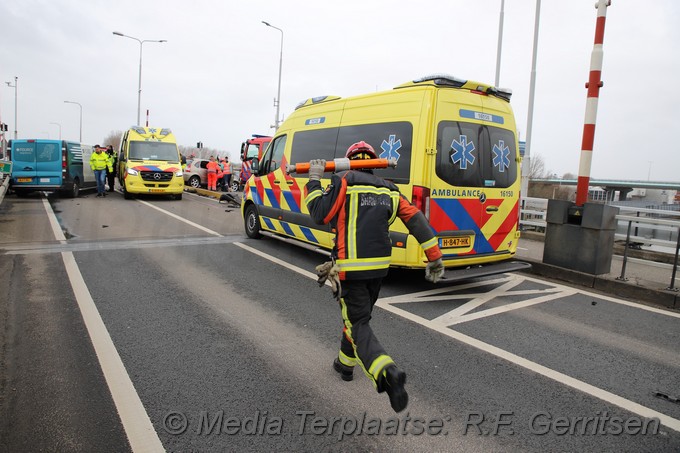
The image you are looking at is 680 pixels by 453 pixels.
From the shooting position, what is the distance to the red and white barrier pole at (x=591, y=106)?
7.39 m

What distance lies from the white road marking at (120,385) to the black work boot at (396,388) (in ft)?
4.46

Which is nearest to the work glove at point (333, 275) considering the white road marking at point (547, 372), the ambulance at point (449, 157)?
the white road marking at point (547, 372)

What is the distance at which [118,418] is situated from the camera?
9.57 ft

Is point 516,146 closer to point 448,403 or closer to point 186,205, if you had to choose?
point 448,403

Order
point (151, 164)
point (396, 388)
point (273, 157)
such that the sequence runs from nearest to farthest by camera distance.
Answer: point (396, 388)
point (273, 157)
point (151, 164)

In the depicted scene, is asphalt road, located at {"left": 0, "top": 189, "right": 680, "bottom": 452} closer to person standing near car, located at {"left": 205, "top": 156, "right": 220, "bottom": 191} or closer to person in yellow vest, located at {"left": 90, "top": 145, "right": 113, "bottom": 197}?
person in yellow vest, located at {"left": 90, "top": 145, "right": 113, "bottom": 197}

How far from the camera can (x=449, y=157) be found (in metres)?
5.88

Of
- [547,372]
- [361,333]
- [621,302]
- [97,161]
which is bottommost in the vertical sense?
[547,372]

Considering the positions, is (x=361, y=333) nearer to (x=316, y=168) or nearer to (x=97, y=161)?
(x=316, y=168)

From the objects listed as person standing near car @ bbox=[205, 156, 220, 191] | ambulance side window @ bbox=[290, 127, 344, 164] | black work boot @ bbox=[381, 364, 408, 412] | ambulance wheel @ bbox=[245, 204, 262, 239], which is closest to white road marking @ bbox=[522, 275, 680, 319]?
ambulance side window @ bbox=[290, 127, 344, 164]

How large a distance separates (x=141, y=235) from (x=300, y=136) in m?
4.07

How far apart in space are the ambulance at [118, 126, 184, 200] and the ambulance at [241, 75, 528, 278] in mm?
10868

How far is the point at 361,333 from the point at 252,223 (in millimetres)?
6844

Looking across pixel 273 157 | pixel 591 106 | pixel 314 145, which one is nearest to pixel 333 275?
pixel 314 145
